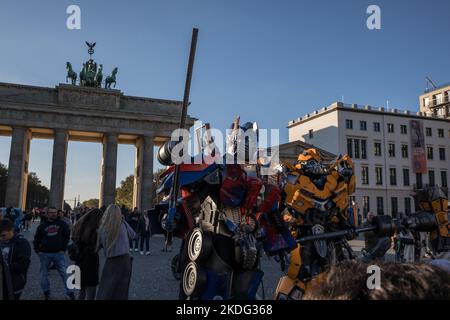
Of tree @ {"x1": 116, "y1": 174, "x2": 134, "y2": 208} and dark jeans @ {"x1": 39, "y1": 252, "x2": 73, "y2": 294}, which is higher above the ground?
tree @ {"x1": 116, "y1": 174, "x2": 134, "y2": 208}

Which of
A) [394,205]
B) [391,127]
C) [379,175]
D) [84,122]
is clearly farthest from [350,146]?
[84,122]

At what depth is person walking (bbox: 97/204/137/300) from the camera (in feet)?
13.5

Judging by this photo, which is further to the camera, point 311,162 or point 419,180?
point 419,180

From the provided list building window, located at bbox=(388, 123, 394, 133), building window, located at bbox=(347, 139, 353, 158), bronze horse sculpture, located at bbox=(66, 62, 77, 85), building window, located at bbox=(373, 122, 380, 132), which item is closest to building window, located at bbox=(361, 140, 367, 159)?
building window, located at bbox=(347, 139, 353, 158)

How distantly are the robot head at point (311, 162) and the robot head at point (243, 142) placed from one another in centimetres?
191

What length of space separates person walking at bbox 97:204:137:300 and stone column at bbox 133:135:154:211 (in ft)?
122

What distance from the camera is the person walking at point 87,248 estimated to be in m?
5.10

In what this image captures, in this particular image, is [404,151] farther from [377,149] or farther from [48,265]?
[48,265]

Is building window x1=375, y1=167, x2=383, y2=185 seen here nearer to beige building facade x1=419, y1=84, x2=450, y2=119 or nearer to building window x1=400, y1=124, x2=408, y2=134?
building window x1=400, y1=124, x2=408, y2=134

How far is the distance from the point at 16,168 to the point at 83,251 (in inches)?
1524

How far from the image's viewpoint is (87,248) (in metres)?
5.24

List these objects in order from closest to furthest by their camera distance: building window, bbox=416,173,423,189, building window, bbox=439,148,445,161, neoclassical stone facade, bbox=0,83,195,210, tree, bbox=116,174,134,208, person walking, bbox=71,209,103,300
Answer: person walking, bbox=71,209,103,300 → neoclassical stone facade, bbox=0,83,195,210 → building window, bbox=416,173,423,189 → building window, bbox=439,148,445,161 → tree, bbox=116,174,134,208

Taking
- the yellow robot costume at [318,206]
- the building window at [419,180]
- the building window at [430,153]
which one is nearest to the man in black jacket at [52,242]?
the yellow robot costume at [318,206]

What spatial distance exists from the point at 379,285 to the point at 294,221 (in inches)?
187
